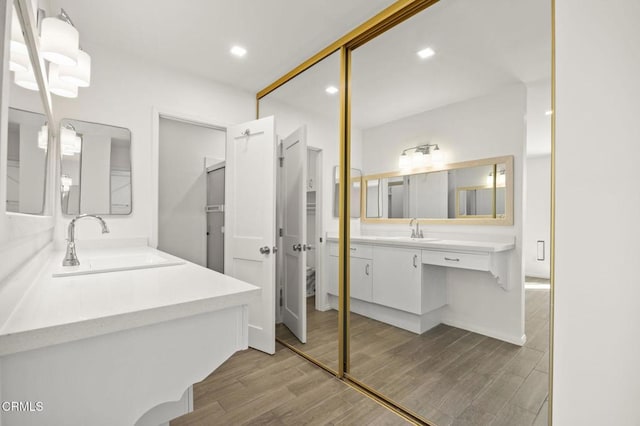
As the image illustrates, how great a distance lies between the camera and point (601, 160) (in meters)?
1.05

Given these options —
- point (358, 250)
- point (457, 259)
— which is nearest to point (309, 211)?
point (358, 250)

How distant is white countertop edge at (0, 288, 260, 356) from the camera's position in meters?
0.62

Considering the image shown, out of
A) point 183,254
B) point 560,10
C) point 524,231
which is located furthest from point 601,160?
point 183,254

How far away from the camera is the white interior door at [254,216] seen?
8.10 feet

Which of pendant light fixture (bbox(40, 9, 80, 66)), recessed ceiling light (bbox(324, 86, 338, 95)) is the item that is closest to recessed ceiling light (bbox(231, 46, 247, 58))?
recessed ceiling light (bbox(324, 86, 338, 95))

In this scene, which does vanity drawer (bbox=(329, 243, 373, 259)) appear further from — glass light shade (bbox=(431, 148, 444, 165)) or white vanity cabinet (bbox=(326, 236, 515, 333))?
glass light shade (bbox=(431, 148, 444, 165))

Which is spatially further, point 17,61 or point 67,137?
point 67,137

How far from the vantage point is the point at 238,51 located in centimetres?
239

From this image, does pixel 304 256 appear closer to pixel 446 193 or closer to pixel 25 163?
pixel 446 193

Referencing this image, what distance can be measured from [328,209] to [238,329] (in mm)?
1693

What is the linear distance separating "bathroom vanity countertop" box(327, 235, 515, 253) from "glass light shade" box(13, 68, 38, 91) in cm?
187

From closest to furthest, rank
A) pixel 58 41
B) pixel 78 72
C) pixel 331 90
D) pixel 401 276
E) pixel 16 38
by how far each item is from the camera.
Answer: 1. pixel 16 38
2. pixel 58 41
3. pixel 78 72
4. pixel 401 276
5. pixel 331 90

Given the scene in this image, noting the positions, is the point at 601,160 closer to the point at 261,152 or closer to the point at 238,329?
the point at 238,329

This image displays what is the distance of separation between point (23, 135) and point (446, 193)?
2033mm
